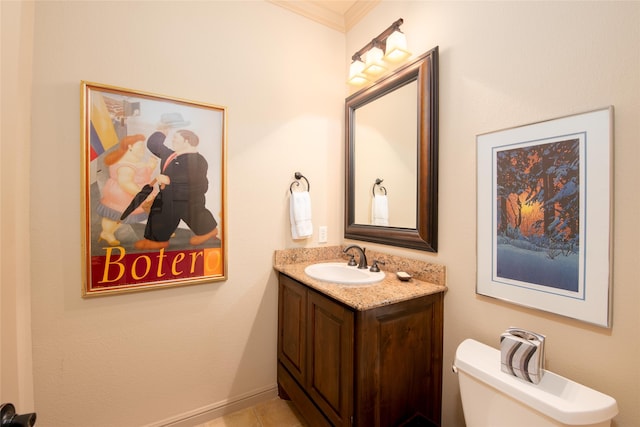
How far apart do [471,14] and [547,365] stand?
160cm

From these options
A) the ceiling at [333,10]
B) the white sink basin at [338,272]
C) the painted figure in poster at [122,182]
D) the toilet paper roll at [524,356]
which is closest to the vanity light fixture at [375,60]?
the ceiling at [333,10]

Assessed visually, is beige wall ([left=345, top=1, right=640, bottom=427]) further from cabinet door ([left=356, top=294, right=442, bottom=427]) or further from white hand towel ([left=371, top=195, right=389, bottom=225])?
white hand towel ([left=371, top=195, right=389, bottom=225])

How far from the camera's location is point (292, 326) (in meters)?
1.68

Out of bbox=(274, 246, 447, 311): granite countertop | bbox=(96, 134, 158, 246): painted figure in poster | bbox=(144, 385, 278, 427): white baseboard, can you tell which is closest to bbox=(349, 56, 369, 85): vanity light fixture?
bbox=(274, 246, 447, 311): granite countertop

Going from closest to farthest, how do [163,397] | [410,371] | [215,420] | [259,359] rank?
[410,371]
[163,397]
[215,420]
[259,359]

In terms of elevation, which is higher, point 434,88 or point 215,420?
point 434,88

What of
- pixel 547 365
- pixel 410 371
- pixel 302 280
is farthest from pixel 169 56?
pixel 547 365

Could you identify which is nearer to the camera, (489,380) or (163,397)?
(489,380)

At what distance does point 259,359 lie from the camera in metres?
1.83

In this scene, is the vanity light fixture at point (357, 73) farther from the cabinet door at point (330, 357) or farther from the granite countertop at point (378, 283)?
the cabinet door at point (330, 357)

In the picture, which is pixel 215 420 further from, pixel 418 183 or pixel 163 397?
pixel 418 183

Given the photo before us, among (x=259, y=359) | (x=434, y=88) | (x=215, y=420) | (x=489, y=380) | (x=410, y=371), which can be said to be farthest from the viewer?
(x=259, y=359)

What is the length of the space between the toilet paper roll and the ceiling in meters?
2.09

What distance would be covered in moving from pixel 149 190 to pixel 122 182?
0.13m
